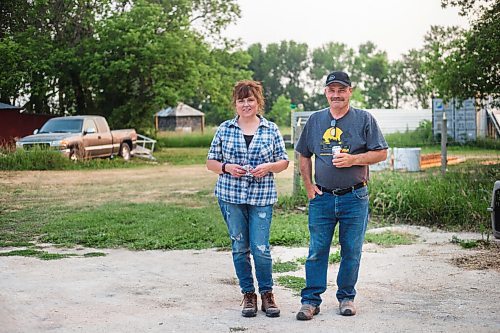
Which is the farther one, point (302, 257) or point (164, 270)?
point (302, 257)

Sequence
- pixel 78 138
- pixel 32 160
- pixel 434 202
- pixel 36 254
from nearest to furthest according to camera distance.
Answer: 1. pixel 36 254
2. pixel 434 202
3. pixel 32 160
4. pixel 78 138

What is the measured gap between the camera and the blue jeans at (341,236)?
492 centimetres

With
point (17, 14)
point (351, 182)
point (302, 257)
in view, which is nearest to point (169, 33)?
point (17, 14)

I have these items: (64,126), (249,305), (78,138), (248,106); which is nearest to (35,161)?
(78,138)

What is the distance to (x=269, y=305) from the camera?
4.95 metres

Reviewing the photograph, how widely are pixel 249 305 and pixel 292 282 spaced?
105cm

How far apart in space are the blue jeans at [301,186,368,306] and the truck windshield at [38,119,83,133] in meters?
15.6

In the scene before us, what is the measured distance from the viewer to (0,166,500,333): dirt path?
15.5ft

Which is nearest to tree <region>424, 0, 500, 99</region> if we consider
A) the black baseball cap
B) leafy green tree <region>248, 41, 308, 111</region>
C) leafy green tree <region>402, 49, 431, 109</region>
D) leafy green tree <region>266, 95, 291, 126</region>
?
the black baseball cap

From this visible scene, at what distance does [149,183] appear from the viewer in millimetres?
15352

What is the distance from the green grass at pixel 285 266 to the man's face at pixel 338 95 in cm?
196

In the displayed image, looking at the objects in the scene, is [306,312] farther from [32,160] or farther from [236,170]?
[32,160]

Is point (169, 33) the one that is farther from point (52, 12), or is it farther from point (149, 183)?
point (149, 183)

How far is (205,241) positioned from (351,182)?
11.1ft
